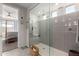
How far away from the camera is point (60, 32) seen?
3162 mm

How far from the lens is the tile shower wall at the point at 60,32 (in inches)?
112

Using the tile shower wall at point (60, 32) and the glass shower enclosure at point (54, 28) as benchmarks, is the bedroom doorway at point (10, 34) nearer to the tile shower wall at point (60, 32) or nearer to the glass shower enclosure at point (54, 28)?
the glass shower enclosure at point (54, 28)

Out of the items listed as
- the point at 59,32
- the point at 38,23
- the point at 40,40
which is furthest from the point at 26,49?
the point at 59,32

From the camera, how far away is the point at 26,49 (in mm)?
2426

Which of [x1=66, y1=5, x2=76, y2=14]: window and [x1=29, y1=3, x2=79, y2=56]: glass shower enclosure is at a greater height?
[x1=66, y1=5, x2=76, y2=14]: window

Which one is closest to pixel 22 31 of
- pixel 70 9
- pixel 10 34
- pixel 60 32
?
pixel 10 34

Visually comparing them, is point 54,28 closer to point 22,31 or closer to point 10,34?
point 22,31

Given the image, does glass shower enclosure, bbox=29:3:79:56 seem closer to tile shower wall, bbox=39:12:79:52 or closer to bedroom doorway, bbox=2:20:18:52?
tile shower wall, bbox=39:12:79:52

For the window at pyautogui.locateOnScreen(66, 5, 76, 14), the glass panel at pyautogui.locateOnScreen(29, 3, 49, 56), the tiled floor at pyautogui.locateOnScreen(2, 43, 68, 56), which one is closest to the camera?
the tiled floor at pyautogui.locateOnScreen(2, 43, 68, 56)

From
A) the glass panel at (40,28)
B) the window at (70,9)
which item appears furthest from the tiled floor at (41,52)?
the window at (70,9)

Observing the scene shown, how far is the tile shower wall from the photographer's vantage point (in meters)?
2.84

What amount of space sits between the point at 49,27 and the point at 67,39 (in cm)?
69

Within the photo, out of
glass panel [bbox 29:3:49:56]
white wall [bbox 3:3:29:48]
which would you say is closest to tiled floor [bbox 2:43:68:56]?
glass panel [bbox 29:3:49:56]

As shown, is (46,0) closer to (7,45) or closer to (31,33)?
(31,33)
